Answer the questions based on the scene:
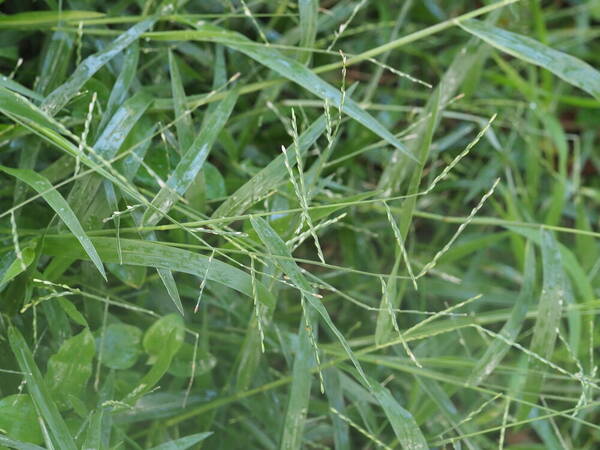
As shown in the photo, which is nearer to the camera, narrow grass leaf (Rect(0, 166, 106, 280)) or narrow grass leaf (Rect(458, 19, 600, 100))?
narrow grass leaf (Rect(0, 166, 106, 280))

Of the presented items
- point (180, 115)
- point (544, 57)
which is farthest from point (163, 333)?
point (544, 57)

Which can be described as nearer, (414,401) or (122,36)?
(122,36)

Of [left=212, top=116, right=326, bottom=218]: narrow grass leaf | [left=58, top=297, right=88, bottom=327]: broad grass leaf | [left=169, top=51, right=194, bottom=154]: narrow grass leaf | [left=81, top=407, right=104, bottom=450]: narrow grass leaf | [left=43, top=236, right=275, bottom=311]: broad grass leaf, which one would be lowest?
[left=81, top=407, right=104, bottom=450]: narrow grass leaf

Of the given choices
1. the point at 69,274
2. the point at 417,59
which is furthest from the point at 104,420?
the point at 417,59

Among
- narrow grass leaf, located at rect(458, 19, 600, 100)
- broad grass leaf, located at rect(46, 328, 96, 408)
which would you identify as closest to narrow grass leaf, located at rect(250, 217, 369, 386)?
broad grass leaf, located at rect(46, 328, 96, 408)

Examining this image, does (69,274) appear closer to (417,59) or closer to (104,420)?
(104,420)

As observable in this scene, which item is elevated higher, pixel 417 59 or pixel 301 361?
pixel 417 59

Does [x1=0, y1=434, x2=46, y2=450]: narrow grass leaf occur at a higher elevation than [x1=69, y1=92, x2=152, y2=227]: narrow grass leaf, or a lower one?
lower

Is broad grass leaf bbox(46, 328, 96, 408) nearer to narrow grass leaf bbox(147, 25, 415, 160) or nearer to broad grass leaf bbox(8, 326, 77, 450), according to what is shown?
broad grass leaf bbox(8, 326, 77, 450)
